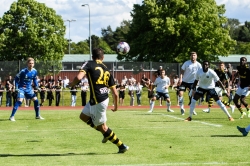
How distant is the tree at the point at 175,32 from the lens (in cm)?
6650

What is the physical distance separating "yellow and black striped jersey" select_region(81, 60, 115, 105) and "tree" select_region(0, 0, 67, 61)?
6709cm

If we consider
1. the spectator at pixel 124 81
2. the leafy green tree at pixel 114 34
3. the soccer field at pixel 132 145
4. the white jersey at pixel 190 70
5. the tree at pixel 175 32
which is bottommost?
the soccer field at pixel 132 145

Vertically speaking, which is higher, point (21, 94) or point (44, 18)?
point (44, 18)

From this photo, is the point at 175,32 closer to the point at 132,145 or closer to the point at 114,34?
the point at 132,145

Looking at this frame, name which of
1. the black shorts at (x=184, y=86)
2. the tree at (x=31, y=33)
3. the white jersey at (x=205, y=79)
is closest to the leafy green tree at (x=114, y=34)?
the tree at (x=31, y=33)

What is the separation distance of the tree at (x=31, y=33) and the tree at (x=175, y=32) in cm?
1381

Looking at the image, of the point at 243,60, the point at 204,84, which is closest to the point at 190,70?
the point at 243,60

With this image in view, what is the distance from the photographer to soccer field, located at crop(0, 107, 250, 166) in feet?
32.9

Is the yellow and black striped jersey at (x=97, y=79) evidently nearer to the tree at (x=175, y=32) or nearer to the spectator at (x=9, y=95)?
the spectator at (x=9, y=95)

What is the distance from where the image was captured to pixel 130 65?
43906 millimetres

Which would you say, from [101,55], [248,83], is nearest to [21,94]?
[248,83]

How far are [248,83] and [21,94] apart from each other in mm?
8261

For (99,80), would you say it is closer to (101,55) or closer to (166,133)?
(101,55)

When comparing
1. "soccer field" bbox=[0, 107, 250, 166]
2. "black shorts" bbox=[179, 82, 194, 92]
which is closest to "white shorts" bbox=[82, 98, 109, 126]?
"soccer field" bbox=[0, 107, 250, 166]
